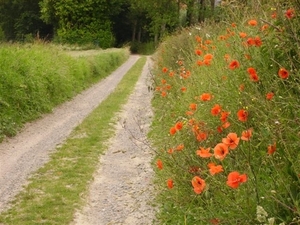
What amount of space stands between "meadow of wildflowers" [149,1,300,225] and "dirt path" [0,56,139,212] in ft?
6.73

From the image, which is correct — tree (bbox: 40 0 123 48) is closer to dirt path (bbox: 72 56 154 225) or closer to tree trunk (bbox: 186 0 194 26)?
tree trunk (bbox: 186 0 194 26)

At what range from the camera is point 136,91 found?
15.6 meters

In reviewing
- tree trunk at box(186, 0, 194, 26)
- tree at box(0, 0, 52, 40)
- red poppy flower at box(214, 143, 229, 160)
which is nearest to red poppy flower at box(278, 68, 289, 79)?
red poppy flower at box(214, 143, 229, 160)

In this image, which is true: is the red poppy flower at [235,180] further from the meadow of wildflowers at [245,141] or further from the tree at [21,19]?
the tree at [21,19]

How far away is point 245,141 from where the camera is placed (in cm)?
343

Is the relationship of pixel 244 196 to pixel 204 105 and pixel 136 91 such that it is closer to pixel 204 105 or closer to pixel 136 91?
pixel 204 105

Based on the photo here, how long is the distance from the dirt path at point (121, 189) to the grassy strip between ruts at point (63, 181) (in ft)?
0.51

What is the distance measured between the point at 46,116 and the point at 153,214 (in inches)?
257

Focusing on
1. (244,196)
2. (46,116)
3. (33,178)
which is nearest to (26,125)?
(46,116)

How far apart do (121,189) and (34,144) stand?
288 centimetres

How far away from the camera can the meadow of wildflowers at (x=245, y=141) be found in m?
2.56

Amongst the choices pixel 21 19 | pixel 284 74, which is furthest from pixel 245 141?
pixel 21 19

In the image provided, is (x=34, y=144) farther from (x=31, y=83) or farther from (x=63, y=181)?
(x=31, y=83)

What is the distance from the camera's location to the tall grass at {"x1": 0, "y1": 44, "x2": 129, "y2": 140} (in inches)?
356
